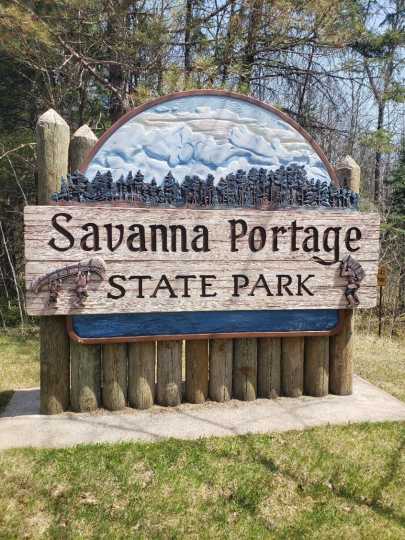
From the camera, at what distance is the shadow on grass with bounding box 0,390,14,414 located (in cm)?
399

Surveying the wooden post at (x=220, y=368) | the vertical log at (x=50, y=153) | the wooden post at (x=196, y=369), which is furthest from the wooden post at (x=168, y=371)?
the vertical log at (x=50, y=153)

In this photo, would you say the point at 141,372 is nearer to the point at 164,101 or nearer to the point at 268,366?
the point at 268,366

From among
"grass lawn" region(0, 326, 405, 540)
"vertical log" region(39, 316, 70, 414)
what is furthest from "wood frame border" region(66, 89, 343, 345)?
"grass lawn" region(0, 326, 405, 540)

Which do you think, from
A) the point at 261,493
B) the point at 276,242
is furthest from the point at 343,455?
the point at 276,242

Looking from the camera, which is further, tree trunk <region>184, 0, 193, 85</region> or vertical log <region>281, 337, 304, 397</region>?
tree trunk <region>184, 0, 193, 85</region>

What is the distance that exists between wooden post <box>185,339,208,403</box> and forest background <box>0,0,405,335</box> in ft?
13.6

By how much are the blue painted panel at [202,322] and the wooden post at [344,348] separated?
0.45 ft

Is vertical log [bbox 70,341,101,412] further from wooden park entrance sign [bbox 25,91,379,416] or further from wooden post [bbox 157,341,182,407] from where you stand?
wooden post [bbox 157,341,182,407]

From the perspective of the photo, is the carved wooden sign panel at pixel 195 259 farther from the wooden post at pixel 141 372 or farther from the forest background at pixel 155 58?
the forest background at pixel 155 58

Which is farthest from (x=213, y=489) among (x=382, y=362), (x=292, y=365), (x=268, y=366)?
(x=382, y=362)

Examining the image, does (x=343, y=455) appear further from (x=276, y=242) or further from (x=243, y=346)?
(x=276, y=242)

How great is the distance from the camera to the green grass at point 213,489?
2.40 m

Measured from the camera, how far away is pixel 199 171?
3.77 metres

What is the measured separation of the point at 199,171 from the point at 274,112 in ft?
2.92
